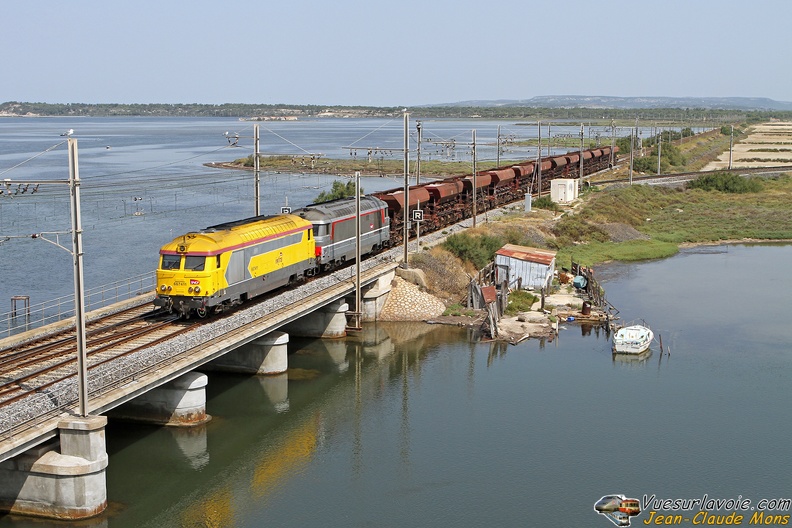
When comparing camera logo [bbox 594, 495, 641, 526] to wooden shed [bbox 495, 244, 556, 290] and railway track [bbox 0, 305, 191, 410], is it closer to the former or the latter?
railway track [bbox 0, 305, 191, 410]

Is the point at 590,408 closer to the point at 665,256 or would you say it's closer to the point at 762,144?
the point at 665,256

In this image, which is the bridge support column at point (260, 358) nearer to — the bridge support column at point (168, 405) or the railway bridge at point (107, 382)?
the railway bridge at point (107, 382)

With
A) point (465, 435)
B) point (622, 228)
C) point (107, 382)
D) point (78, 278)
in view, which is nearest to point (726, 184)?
point (622, 228)

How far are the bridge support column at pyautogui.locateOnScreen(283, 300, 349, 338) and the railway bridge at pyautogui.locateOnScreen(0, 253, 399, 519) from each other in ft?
0.17

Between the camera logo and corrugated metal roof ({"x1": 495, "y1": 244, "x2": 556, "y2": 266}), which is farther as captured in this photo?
corrugated metal roof ({"x1": 495, "y1": 244, "x2": 556, "y2": 266})

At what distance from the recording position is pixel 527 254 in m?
58.0

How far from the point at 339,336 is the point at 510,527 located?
22.3 metres

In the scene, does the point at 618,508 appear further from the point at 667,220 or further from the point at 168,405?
the point at 667,220

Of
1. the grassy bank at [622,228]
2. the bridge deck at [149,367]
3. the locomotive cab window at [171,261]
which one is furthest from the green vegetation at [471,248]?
the locomotive cab window at [171,261]

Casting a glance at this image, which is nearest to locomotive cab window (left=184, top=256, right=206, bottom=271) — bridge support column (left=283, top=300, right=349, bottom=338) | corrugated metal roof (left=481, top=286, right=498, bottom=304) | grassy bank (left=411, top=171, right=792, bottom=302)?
bridge support column (left=283, top=300, right=349, bottom=338)

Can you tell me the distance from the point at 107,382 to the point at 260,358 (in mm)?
12364

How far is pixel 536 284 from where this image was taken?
56844mm

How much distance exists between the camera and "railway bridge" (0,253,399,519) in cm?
2553

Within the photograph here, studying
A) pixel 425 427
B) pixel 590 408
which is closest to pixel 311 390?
pixel 425 427
